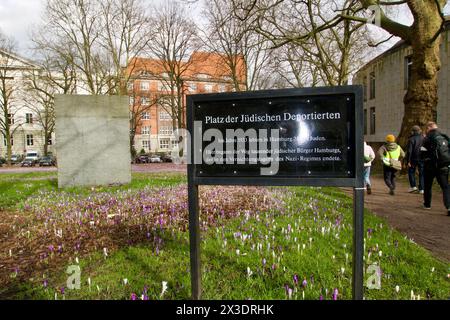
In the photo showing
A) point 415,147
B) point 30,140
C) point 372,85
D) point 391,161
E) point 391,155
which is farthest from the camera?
point 30,140

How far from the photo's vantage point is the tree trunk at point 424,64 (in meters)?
13.7

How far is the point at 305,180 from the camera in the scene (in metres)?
2.80

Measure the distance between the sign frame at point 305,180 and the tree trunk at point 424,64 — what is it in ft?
44.3

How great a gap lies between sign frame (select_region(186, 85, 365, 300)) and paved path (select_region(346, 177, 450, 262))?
7.48 feet

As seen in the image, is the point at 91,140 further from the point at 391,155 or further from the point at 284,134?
the point at 391,155

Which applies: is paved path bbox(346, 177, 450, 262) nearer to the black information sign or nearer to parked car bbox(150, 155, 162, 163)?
the black information sign

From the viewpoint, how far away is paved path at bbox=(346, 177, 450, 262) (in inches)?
190

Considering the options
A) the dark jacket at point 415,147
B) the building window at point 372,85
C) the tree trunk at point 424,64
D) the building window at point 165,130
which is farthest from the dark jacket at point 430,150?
the building window at point 165,130

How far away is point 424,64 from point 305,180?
14300 mm

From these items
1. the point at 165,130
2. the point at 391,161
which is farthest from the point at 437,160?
the point at 165,130

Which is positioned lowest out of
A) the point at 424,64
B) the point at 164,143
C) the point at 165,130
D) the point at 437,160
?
the point at 437,160

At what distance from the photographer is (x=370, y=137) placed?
39469 millimetres

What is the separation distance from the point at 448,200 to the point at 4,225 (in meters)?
9.08

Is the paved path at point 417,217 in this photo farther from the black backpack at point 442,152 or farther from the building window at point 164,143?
the building window at point 164,143
